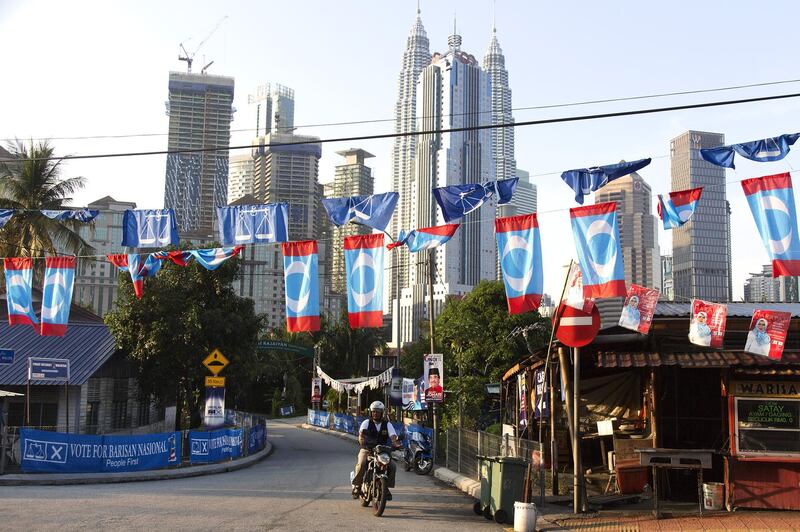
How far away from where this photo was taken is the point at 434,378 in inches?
1033

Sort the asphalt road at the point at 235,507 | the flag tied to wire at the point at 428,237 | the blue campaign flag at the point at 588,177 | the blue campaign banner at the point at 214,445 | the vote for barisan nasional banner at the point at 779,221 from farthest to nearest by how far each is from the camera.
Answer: the blue campaign banner at the point at 214,445, the flag tied to wire at the point at 428,237, the blue campaign flag at the point at 588,177, the vote for barisan nasional banner at the point at 779,221, the asphalt road at the point at 235,507

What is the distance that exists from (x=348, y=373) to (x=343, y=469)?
57243mm

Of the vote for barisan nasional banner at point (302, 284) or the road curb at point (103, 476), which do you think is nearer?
the vote for barisan nasional banner at point (302, 284)

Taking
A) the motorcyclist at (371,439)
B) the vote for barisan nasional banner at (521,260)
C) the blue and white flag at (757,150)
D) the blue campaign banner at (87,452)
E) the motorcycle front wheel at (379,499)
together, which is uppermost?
the blue and white flag at (757,150)

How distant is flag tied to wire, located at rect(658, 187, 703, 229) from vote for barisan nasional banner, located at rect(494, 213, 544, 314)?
2.53 meters

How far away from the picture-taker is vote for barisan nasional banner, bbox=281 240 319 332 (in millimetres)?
18391

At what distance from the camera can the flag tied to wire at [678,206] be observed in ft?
48.5

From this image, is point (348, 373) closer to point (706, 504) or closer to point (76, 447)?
point (76, 447)

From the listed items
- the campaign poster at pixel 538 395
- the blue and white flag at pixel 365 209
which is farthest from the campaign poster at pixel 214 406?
the campaign poster at pixel 538 395

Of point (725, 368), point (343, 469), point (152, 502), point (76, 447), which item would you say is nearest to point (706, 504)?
Result: point (725, 368)

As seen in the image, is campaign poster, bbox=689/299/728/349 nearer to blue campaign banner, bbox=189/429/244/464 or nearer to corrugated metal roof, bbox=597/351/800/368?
corrugated metal roof, bbox=597/351/800/368

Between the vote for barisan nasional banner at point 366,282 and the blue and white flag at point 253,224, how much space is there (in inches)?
68.7

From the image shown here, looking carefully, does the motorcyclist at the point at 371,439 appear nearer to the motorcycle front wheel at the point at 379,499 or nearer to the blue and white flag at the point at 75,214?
the motorcycle front wheel at the point at 379,499

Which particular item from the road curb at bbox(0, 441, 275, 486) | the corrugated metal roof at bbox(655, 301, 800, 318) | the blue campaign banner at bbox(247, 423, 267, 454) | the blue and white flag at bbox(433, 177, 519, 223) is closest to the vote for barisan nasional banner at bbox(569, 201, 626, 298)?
the blue and white flag at bbox(433, 177, 519, 223)
